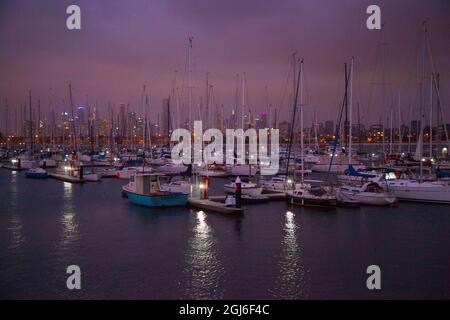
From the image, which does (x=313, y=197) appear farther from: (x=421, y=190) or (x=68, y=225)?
(x=68, y=225)

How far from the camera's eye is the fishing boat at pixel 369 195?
30297 millimetres

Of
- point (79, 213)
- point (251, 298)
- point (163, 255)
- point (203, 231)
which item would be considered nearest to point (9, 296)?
point (163, 255)

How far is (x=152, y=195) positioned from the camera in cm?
2973

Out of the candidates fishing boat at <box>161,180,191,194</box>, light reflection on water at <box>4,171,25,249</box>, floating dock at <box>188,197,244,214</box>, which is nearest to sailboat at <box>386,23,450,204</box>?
floating dock at <box>188,197,244,214</box>

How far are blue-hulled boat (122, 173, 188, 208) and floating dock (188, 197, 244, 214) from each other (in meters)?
0.88

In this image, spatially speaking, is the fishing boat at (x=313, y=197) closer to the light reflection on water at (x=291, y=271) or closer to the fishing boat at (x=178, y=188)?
the light reflection on water at (x=291, y=271)

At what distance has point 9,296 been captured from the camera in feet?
46.0

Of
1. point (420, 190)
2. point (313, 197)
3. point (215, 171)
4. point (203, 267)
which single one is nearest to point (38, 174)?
point (215, 171)

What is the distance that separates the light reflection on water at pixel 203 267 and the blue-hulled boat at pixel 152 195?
684cm

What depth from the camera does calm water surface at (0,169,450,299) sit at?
1472cm

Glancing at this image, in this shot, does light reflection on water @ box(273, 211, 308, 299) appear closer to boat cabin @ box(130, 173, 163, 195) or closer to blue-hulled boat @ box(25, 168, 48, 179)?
boat cabin @ box(130, 173, 163, 195)

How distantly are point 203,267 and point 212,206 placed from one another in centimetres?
1157

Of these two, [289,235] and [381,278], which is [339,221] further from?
[381,278]
